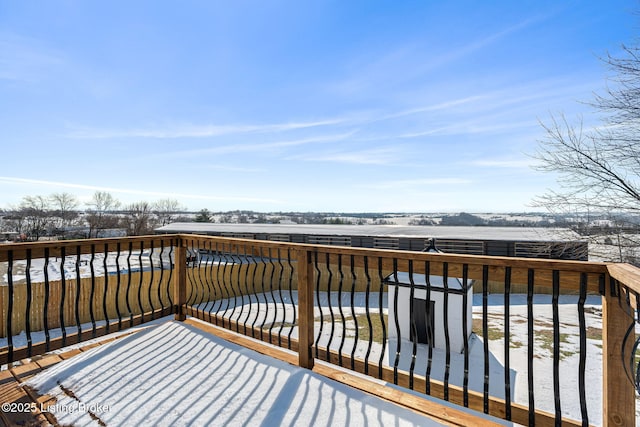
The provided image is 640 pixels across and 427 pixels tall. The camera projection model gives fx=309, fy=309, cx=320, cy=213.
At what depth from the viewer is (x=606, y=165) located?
819 cm

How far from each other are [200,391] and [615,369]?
6.99ft

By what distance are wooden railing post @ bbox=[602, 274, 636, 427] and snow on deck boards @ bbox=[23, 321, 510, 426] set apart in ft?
2.60

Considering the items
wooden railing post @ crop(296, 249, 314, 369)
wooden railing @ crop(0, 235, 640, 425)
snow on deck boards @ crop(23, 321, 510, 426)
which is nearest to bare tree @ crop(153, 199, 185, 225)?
wooden railing @ crop(0, 235, 640, 425)

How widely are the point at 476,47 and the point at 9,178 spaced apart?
3918 cm

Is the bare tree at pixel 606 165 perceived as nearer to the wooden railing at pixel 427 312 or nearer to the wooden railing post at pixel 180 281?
the wooden railing at pixel 427 312

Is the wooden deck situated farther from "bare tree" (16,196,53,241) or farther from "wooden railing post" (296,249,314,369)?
"bare tree" (16,196,53,241)

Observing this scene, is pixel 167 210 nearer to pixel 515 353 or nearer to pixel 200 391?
pixel 515 353

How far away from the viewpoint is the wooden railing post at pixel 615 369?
1.29 metres

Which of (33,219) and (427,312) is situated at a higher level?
(33,219)

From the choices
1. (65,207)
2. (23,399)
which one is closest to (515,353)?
(23,399)

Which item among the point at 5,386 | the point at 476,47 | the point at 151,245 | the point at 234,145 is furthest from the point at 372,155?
the point at 5,386

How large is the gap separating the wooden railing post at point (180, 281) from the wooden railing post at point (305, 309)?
1568 millimetres

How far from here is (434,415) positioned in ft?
5.54

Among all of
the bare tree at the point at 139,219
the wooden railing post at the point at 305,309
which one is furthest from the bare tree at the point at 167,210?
the wooden railing post at the point at 305,309
